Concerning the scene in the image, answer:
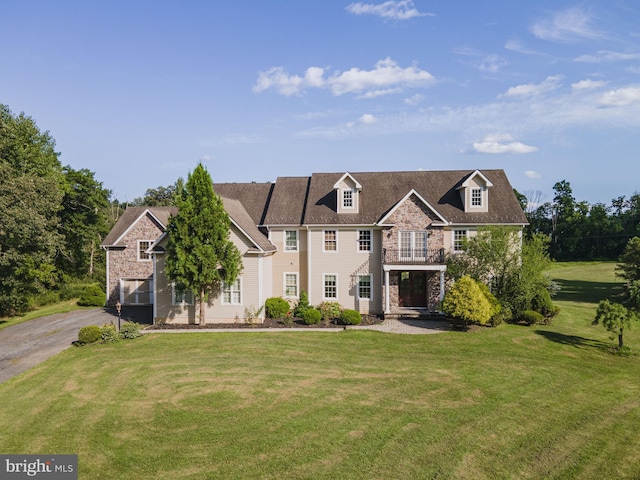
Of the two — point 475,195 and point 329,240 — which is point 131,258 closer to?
point 329,240

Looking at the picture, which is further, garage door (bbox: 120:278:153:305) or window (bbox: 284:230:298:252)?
garage door (bbox: 120:278:153:305)

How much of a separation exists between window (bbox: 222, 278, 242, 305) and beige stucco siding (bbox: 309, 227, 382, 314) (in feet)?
16.9

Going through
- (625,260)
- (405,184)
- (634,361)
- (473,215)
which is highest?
(405,184)

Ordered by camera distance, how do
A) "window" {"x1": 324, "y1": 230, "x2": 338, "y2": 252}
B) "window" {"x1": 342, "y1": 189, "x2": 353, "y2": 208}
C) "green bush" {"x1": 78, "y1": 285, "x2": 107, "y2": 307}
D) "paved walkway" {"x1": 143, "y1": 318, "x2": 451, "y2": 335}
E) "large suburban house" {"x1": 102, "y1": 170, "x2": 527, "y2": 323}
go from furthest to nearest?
"green bush" {"x1": 78, "y1": 285, "x2": 107, "y2": 307}, "window" {"x1": 342, "y1": 189, "x2": 353, "y2": 208}, "window" {"x1": 324, "y1": 230, "x2": 338, "y2": 252}, "large suburban house" {"x1": 102, "y1": 170, "x2": 527, "y2": 323}, "paved walkway" {"x1": 143, "y1": 318, "x2": 451, "y2": 335}

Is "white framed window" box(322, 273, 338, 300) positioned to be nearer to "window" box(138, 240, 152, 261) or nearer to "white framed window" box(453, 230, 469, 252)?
"white framed window" box(453, 230, 469, 252)

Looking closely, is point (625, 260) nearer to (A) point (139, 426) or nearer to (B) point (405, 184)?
(B) point (405, 184)

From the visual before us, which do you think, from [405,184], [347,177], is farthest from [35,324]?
[405,184]

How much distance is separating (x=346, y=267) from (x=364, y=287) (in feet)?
6.03

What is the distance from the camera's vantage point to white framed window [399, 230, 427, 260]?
82.9ft

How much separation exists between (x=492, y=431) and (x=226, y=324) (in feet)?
53.9

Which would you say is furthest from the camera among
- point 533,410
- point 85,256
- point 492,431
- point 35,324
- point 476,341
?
point 85,256

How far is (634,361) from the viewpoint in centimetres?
1734

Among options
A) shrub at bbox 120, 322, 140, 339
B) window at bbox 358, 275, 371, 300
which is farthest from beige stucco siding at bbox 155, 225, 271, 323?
window at bbox 358, 275, 371, 300


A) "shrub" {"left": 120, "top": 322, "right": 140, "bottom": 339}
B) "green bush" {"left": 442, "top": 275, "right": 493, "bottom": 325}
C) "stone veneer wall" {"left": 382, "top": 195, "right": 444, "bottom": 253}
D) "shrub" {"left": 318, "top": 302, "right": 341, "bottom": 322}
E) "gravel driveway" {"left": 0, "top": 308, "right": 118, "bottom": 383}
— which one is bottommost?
"gravel driveway" {"left": 0, "top": 308, "right": 118, "bottom": 383}
